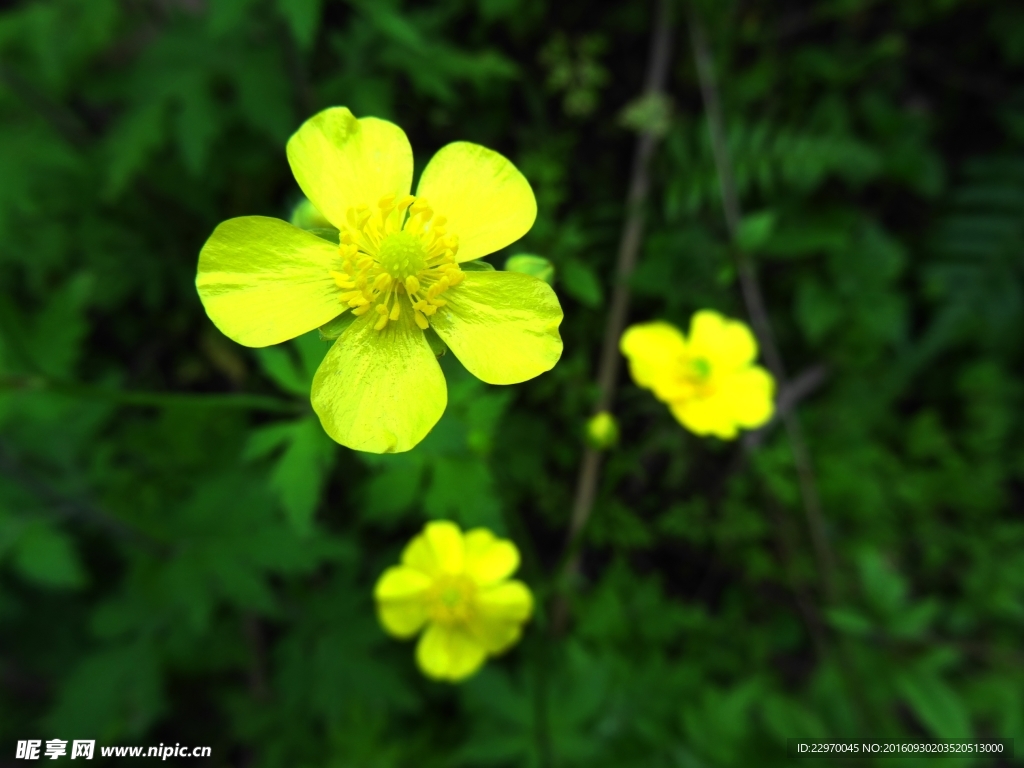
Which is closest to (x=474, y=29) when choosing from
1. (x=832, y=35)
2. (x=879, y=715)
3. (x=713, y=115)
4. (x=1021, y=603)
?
(x=713, y=115)

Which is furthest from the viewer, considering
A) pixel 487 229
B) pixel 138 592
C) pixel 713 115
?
pixel 713 115

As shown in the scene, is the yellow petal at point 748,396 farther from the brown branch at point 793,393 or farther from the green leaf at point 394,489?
the brown branch at point 793,393

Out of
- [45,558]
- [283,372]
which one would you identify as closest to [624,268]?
[283,372]

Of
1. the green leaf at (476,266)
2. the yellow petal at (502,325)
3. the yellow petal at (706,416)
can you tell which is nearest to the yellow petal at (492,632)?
the yellow petal at (706,416)

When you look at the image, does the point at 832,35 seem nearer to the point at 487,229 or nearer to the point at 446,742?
the point at 487,229

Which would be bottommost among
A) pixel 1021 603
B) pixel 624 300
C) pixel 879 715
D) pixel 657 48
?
pixel 879 715

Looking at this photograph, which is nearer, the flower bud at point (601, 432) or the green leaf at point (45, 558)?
the flower bud at point (601, 432)

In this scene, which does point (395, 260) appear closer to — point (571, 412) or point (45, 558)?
point (571, 412)
